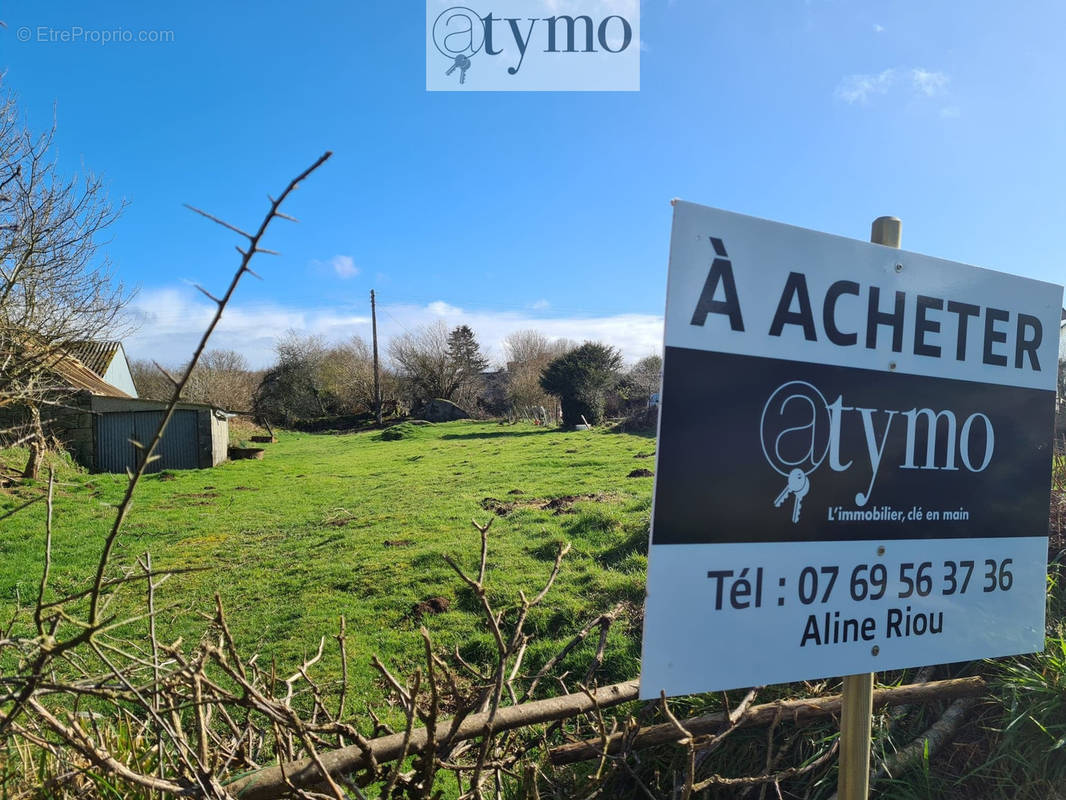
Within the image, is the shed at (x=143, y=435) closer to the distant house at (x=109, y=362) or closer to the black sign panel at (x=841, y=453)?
the distant house at (x=109, y=362)

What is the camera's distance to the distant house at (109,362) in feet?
82.0

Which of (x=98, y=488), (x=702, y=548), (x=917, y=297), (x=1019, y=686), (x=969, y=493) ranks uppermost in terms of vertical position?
(x=917, y=297)

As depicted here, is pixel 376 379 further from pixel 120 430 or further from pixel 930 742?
pixel 930 742

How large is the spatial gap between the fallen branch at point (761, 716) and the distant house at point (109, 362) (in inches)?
1001

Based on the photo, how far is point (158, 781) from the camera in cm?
152

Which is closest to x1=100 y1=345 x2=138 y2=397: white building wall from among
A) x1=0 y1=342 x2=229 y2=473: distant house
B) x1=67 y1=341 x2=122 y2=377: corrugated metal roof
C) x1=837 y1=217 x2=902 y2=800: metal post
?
x1=67 y1=341 x2=122 y2=377: corrugated metal roof

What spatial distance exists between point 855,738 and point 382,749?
1338mm

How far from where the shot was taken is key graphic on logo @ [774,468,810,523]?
1.60 meters

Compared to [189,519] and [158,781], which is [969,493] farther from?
[189,519]

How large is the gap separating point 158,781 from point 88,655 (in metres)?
4.70

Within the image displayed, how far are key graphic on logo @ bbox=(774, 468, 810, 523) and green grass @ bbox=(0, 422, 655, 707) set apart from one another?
2165 mm

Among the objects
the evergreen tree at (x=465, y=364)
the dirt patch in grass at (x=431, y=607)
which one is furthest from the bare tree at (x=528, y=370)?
the dirt patch in grass at (x=431, y=607)

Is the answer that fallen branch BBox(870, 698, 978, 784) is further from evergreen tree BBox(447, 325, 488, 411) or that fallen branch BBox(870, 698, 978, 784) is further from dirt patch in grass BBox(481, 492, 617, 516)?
evergreen tree BBox(447, 325, 488, 411)

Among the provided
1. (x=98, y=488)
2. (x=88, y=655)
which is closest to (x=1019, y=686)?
(x=88, y=655)
